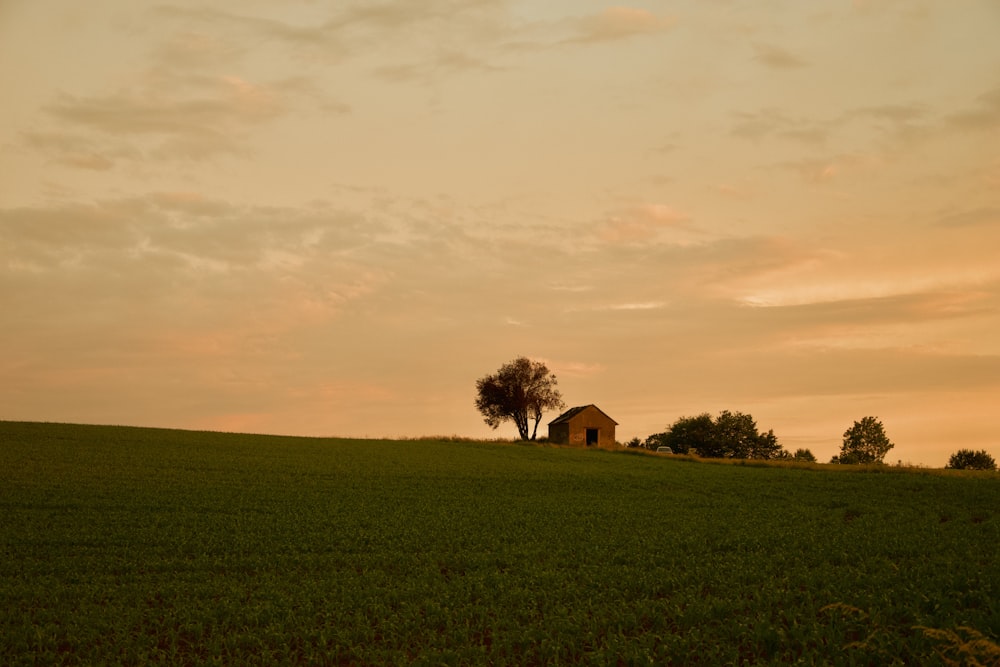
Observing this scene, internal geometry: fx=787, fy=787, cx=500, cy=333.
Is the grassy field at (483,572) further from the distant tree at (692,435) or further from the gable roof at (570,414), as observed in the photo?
the distant tree at (692,435)

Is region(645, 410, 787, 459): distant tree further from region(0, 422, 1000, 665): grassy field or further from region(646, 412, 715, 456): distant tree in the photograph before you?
region(0, 422, 1000, 665): grassy field

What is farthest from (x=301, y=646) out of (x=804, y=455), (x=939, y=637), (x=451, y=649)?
(x=804, y=455)

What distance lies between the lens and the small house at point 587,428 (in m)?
88.1

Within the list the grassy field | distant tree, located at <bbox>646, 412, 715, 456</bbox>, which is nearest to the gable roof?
distant tree, located at <bbox>646, 412, 715, 456</bbox>

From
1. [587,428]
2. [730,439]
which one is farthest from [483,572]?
[730,439]

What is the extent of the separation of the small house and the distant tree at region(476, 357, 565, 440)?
8.00 m

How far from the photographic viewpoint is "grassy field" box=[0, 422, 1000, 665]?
13.3m

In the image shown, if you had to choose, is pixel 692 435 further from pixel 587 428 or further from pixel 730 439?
pixel 587 428

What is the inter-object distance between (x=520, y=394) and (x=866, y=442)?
2204 inches

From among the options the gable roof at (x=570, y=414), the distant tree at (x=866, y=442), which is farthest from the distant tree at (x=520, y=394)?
the distant tree at (x=866, y=442)

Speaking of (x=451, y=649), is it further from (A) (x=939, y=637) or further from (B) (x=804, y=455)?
(B) (x=804, y=455)

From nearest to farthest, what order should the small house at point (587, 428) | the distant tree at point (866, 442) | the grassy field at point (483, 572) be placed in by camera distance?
the grassy field at point (483, 572), the small house at point (587, 428), the distant tree at point (866, 442)

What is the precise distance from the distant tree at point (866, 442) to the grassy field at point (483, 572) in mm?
83344

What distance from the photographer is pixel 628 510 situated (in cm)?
3041
